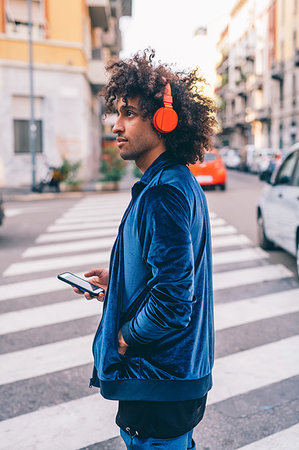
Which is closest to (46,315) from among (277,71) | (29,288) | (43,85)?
(29,288)

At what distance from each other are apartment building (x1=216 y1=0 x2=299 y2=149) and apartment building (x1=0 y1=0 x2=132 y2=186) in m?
23.4

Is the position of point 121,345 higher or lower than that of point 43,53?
lower

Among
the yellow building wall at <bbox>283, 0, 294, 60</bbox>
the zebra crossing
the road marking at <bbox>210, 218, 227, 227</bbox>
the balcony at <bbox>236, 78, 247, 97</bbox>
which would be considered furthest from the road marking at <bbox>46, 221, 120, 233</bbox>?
the balcony at <bbox>236, 78, 247, 97</bbox>

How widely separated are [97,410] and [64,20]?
2339 centimetres

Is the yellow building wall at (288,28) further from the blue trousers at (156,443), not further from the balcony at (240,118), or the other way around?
the blue trousers at (156,443)

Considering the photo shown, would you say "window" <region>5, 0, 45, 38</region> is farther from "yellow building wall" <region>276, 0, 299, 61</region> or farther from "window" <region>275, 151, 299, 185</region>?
"yellow building wall" <region>276, 0, 299, 61</region>

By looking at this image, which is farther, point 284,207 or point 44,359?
point 284,207

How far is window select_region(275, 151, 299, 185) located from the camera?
7105 mm

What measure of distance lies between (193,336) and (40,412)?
191cm

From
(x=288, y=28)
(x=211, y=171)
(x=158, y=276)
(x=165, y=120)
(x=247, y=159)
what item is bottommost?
(x=158, y=276)

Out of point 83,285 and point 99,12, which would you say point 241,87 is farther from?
point 83,285

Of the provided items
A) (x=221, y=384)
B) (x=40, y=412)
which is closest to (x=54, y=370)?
(x=40, y=412)

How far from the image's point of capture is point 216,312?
532 centimetres

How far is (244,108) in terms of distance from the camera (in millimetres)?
65500
